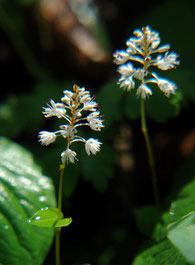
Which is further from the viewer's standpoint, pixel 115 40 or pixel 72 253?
pixel 115 40

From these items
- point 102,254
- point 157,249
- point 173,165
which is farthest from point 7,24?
point 157,249

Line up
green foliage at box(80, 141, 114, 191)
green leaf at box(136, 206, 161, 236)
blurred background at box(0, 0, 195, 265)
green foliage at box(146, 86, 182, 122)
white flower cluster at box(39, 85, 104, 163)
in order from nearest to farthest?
1. white flower cluster at box(39, 85, 104, 163)
2. green leaf at box(136, 206, 161, 236)
3. green foliage at box(146, 86, 182, 122)
4. green foliage at box(80, 141, 114, 191)
5. blurred background at box(0, 0, 195, 265)

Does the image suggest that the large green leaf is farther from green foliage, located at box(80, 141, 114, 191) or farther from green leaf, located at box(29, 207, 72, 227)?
green foliage, located at box(80, 141, 114, 191)

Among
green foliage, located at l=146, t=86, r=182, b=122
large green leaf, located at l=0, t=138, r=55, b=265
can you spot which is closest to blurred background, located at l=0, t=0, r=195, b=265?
green foliage, located at l=146, t=86, r=182, b=122

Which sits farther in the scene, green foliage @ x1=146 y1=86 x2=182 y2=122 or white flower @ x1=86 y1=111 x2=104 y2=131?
green foliage @ x1=146 y1=86 x2=182 y2=122

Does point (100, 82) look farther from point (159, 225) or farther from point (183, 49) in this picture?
point (159, 225)

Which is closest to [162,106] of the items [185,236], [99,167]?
[99,167]

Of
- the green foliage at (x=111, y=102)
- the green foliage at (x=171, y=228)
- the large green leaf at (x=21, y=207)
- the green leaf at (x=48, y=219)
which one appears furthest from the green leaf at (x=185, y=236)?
the green foliage at (x=111, y=102)
